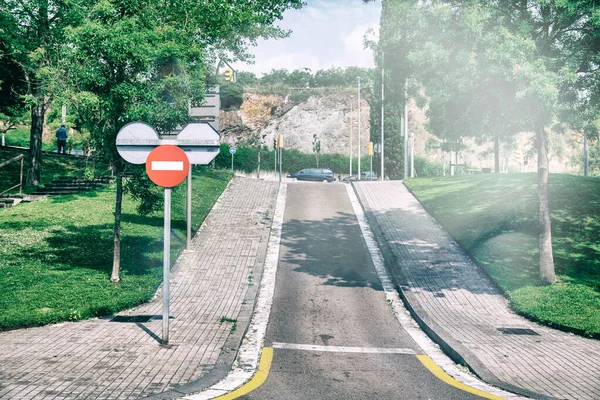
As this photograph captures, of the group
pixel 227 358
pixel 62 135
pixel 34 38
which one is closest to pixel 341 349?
pixel 227 358

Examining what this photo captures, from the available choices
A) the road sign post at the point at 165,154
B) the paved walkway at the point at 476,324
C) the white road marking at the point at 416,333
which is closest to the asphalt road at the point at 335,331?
the white road marking at the point at 416,333

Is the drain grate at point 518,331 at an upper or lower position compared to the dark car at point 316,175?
lower

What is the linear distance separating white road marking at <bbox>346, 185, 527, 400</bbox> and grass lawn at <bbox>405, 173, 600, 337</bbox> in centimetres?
244

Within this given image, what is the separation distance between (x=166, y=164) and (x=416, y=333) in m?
5.34

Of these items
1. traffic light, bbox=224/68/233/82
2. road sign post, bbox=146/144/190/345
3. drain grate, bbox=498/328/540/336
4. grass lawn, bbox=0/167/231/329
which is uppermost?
traffic light, bbox=224/68/233/82

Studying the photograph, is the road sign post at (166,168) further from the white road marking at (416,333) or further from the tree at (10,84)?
the tree at (10,84)

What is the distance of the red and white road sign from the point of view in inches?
294

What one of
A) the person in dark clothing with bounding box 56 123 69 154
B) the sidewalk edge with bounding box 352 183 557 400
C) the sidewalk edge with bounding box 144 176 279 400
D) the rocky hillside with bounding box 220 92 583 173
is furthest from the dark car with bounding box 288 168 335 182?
the sidewalk edge with bounding box 144 176 279 400

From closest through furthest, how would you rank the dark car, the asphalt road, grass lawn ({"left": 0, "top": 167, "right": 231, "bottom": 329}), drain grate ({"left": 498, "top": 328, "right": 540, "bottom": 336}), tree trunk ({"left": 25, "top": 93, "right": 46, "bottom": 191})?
the asphalt road < drain grate ({"left": 498, "top": 328, "right": 540, "bottom": 336}) < grass lawn ({"left": 0, "top": 167, "right": 231, "bottom": 329}) < tree trunk ({"left": 25, "top": 93, "right": 46, "bottom": 191}) < the dark car

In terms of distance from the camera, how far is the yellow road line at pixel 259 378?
5.78 metres

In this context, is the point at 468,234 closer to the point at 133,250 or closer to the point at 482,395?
the point at 133,250

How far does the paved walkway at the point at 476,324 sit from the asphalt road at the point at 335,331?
71 cm

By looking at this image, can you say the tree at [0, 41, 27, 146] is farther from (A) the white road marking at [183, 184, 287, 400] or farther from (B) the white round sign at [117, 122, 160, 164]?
(B) the white round sign at [117, 122, 160, 164]

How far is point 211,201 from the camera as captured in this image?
22578 millimetres
